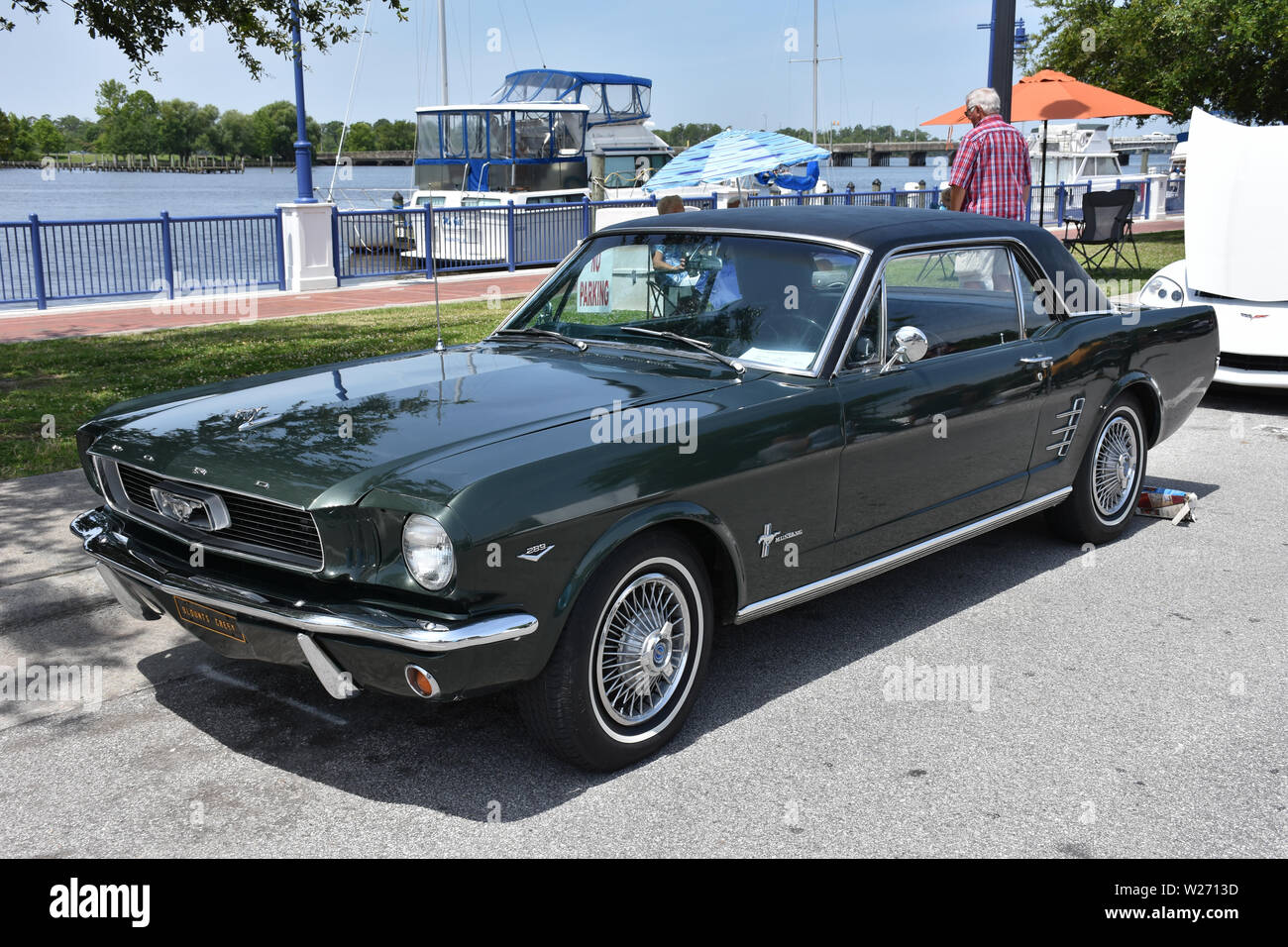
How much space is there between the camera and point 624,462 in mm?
3627

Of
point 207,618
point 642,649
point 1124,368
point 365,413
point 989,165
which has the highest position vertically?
point 989,165

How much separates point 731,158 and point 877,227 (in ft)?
34.3

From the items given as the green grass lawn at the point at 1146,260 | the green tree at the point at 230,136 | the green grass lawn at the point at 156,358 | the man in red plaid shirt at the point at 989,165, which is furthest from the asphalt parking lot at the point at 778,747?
the green tree at the point at 230,136

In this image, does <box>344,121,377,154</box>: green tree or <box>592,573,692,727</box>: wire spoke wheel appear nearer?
<box>592,573,692,727</box>: wire spoke wheel

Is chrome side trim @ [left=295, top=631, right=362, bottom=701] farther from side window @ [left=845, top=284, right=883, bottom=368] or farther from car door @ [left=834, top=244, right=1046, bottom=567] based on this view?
side window @ [left=845, top=284, right=883, bottom=368]

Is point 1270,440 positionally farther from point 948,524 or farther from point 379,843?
point 379,843

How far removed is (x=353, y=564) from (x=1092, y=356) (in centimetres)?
380

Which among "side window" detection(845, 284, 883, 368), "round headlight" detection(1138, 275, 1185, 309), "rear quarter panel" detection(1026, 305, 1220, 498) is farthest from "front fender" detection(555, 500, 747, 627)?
"round headlight" detection(1138, 275, 1185, 309)

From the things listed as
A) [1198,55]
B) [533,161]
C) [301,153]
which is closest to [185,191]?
[533,161]

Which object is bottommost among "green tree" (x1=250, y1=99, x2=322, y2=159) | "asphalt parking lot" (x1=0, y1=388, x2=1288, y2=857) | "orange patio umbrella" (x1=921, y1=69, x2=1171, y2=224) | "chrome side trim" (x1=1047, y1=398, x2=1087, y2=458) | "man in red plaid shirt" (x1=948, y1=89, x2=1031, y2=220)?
"asphalt parking lot" (x1=0, y1=388, x2=1288, y2=857)

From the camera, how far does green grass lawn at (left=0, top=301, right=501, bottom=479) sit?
27.4 feet

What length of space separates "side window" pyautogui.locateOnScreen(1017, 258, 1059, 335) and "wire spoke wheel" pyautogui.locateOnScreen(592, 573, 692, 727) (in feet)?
8.14

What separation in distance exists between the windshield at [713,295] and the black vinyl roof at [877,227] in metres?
0.09

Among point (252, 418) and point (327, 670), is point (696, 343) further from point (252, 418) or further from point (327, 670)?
point (327, 670)
